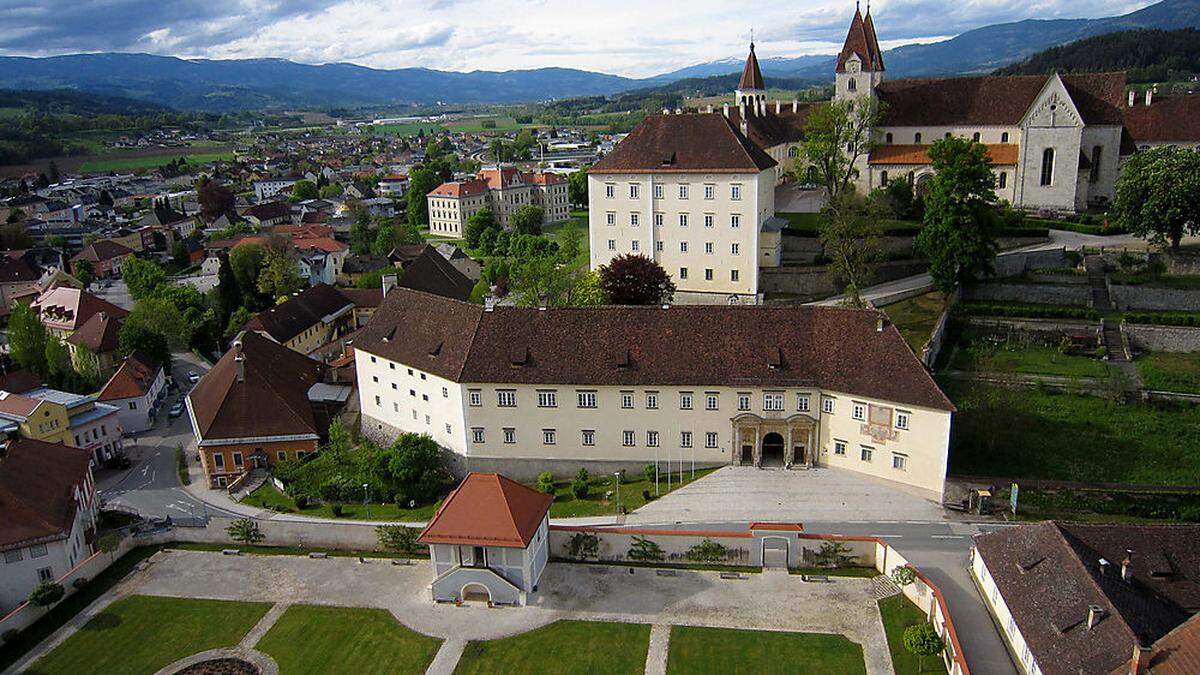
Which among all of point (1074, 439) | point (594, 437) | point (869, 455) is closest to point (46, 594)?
point (594, 437)

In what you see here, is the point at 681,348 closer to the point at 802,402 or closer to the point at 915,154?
the point at 802,402

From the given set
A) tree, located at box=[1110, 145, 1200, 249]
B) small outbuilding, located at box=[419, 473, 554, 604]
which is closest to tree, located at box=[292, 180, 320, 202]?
tree, located at box=[1110, 145, 1200, 249]

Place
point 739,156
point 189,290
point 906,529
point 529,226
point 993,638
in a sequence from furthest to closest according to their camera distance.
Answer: point 529,226, point 189,290, point 739,156, point 906,529, point 993,638

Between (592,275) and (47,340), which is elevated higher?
(592,275)

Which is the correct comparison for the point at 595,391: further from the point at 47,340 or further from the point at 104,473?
the point at 47,340

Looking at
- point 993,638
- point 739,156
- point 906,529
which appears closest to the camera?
point 993,638

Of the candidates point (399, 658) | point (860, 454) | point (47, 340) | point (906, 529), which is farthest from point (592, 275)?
point (47, 340)
